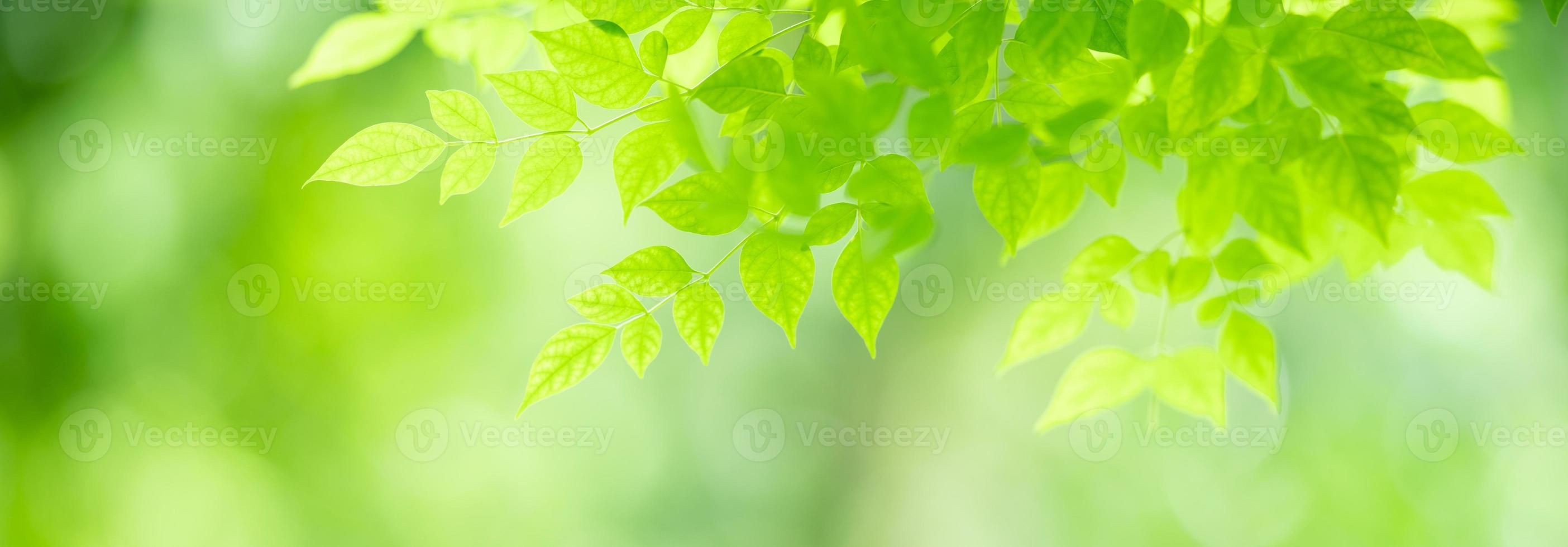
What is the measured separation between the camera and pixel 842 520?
3146 millimetres

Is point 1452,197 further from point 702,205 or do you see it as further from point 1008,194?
point 702,205

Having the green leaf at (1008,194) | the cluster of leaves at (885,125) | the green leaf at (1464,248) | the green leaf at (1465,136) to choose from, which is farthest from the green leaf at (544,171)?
the green leaf at (1464,248)

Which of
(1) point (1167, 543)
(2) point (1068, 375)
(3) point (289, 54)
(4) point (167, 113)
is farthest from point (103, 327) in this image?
(1) point (1167, 543)

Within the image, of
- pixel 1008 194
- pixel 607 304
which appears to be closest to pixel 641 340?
pixel 607 304

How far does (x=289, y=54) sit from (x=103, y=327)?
47.9 inches

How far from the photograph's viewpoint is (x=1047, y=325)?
756 mm

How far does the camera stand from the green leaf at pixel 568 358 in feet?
1.74

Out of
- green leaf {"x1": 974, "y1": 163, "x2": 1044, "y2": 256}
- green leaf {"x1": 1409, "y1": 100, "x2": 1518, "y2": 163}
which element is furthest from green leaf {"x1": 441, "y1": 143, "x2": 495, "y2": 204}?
green leaf {"x1": 1409, "y1": 100, "x2": 1518, "y2": 163}

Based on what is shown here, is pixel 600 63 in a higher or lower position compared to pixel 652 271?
higher

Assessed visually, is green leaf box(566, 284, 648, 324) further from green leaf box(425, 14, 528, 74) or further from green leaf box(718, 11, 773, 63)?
green leaf box(425, 14, 528, 74)

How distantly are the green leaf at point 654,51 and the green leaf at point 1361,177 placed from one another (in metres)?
0.42

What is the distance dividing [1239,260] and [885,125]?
440mm

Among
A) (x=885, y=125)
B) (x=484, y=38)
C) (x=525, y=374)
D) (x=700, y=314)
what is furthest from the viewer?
(x=525, y=374)

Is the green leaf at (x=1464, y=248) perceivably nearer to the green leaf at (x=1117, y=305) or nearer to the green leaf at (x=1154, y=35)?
the green leaf at (x=1117, y=305)
